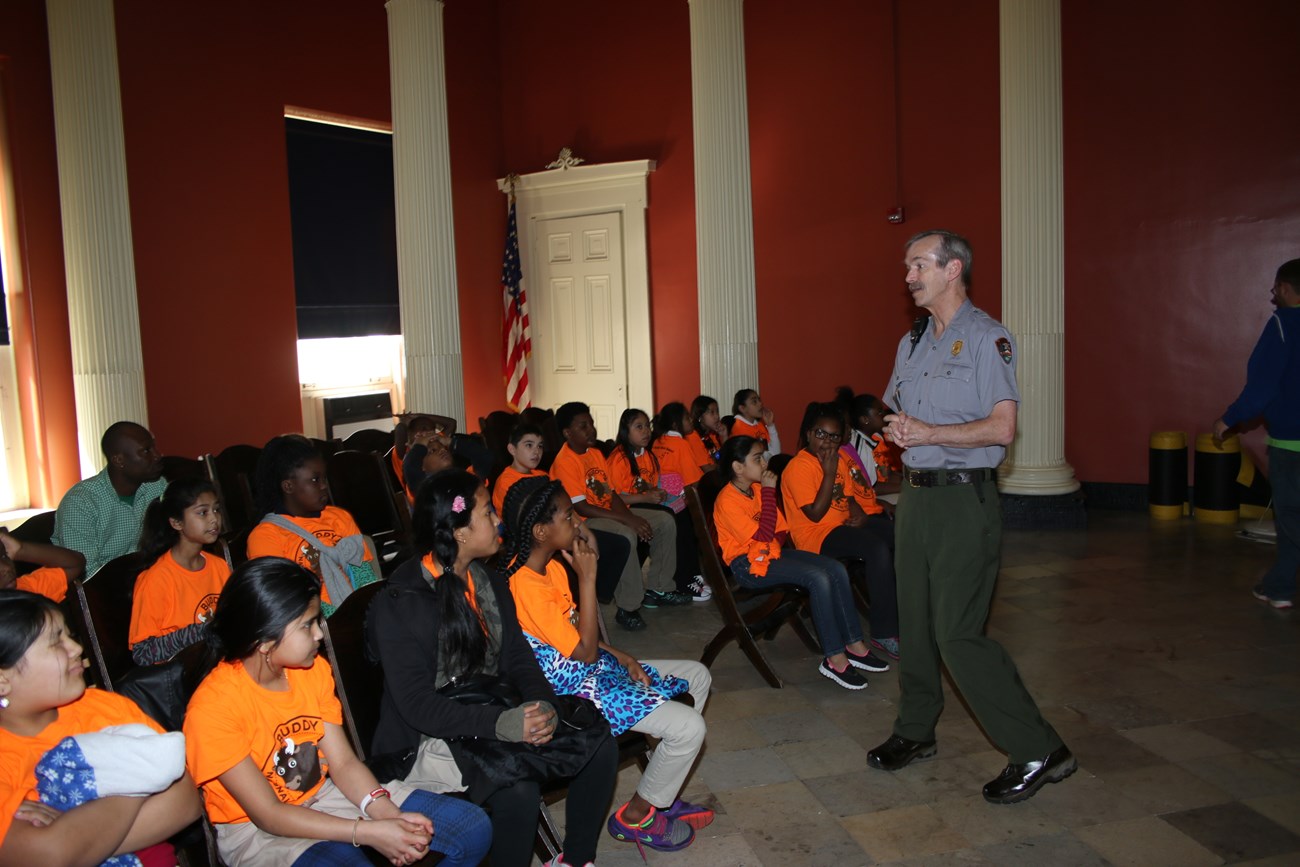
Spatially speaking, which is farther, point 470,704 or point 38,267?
point 38,267

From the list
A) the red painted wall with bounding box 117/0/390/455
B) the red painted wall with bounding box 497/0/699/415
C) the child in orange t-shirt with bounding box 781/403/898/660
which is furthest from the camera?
the red painted wall with bounding box 497/0/699/415

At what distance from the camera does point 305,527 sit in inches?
142

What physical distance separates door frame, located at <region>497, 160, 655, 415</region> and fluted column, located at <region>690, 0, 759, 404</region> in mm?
1806

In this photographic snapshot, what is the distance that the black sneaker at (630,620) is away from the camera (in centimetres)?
497

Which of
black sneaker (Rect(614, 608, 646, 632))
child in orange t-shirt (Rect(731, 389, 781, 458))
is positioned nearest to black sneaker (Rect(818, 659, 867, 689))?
black sneaker (Rect(614, 608, 646, 632))

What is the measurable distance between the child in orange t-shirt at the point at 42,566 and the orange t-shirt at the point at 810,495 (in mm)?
2801

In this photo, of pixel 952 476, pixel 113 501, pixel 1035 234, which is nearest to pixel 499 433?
pixel 113 501

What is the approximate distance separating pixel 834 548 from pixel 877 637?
0.42 metres

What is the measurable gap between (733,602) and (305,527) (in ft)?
5.41

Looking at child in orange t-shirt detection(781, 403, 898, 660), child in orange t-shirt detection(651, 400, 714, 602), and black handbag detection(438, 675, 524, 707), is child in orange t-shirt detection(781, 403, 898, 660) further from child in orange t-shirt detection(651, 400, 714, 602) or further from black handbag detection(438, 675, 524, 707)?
black handbag detection(438, 675, 524, 707)

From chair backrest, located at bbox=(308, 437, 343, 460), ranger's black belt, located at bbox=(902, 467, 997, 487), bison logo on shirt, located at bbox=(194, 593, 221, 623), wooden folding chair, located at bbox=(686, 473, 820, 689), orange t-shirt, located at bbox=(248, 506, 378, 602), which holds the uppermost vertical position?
ranger's black belt, located at bbox=(902, 467, 997, 487)

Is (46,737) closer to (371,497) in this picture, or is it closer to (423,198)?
(371,497)

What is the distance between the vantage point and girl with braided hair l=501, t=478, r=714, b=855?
2797 millimetres

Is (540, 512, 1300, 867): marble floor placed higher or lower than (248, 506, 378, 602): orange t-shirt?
lower
